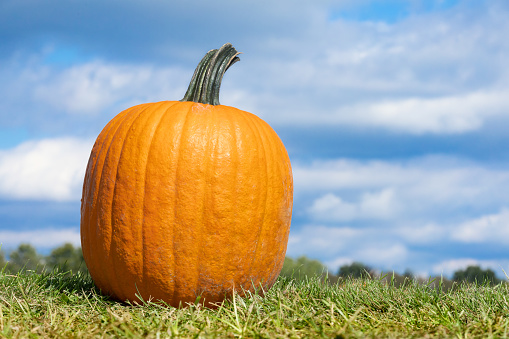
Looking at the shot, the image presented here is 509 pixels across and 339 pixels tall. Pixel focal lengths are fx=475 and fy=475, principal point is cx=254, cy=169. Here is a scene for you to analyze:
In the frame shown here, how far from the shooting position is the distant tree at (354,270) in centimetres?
534

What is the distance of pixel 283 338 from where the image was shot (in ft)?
8.82

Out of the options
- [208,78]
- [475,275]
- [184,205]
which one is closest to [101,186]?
[184,205]

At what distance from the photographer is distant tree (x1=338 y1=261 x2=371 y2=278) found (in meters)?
5.34

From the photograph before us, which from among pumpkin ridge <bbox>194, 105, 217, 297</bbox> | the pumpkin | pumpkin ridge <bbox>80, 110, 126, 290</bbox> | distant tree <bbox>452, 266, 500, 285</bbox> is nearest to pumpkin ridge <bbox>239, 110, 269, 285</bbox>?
the pumpkin

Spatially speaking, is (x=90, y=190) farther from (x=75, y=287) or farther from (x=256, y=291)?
(x=256, y=291)

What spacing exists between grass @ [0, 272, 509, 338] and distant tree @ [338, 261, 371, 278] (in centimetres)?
52

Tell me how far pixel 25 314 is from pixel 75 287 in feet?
2.79

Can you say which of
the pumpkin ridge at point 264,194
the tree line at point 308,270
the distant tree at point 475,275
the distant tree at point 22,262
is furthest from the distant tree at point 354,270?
the distant tree at point 22,262

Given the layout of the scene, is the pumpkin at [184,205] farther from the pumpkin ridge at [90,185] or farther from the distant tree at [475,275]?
the distant tree at [475,275]

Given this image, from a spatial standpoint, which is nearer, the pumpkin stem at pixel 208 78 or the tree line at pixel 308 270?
the pumpkin stem at pixel 208 78

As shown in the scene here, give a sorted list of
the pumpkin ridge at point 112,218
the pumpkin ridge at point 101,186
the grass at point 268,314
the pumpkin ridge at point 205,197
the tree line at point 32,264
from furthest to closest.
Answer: the tree line at point 32,264 < the pumpkin ridge at point 101,186 < the pumpkin ridge at point 112,218 < the pumpkin ridge at point 205,197 < the grass at point 268,314

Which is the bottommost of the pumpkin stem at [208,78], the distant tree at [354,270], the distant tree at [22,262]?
the distant tree at [22,262]

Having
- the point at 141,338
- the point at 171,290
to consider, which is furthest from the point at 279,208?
the point at 141,338

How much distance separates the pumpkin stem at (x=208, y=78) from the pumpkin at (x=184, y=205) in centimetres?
21
